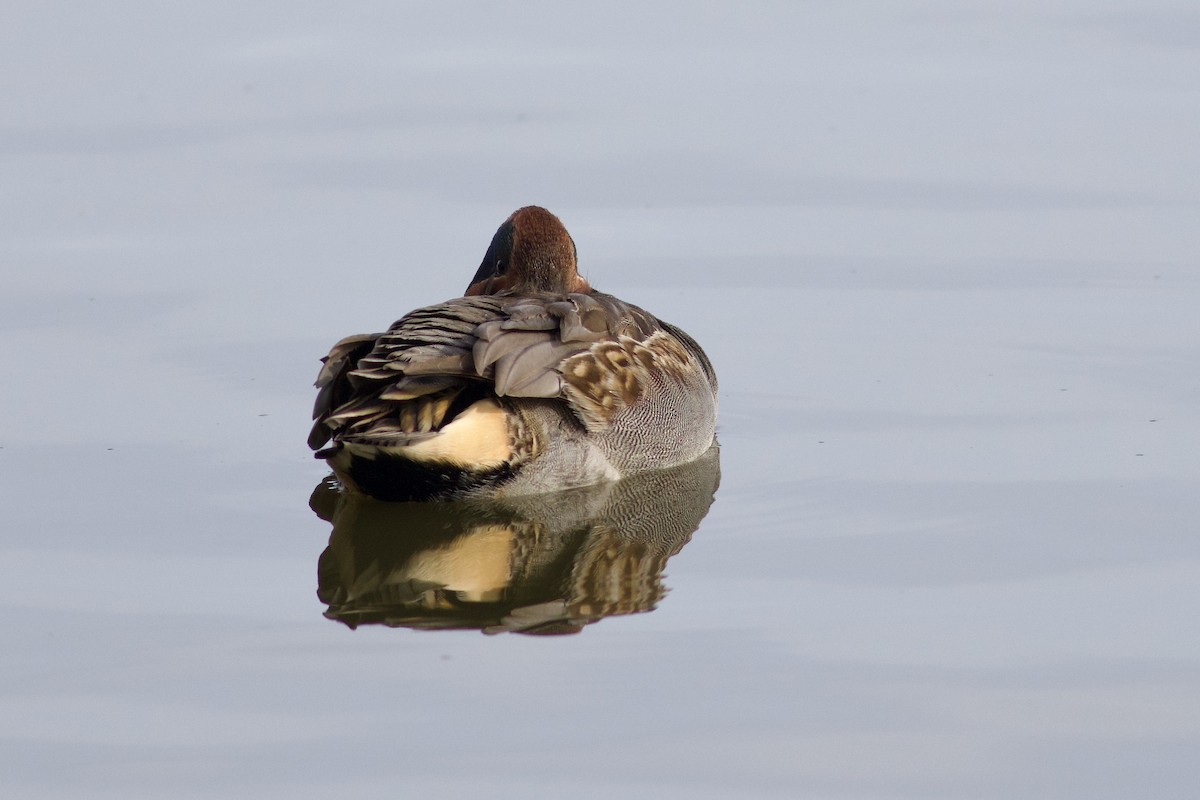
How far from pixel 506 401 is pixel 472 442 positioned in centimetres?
29

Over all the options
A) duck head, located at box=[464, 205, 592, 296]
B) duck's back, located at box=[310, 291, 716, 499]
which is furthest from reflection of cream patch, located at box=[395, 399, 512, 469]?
duck head, located at box=[464, 205, 592, 296]

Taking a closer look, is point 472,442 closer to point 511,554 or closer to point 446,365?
point 446,365

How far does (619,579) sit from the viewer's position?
29.5 feet

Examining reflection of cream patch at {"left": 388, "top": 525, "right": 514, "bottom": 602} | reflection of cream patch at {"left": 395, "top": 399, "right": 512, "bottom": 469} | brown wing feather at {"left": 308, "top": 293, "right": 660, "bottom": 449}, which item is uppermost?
brown wing feather at {"left": 308, "top": 293, "right": 660, "bottom": 449}

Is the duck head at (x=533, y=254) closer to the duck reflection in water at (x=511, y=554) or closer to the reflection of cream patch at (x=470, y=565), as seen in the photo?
the duck reflection in water at (x=511, y=554)

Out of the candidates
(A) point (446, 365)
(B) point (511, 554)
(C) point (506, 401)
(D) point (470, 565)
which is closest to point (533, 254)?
(C) point (506, 401)

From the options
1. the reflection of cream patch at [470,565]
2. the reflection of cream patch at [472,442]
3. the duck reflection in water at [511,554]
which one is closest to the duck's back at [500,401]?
the reflection of cream patch at [472,442]

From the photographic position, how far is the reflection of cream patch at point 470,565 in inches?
349

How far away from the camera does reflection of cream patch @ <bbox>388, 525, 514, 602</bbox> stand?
8.87 m

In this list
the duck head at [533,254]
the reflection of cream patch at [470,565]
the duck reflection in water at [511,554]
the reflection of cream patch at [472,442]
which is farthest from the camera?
the duck head at [533,254]

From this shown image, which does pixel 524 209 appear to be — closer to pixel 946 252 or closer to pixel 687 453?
pixel 687 453

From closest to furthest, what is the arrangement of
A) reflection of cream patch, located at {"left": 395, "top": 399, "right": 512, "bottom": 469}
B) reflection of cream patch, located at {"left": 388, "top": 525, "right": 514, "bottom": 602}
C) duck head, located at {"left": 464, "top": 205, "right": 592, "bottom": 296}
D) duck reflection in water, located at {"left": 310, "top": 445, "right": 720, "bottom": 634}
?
duck reflection in water, located at {"left": 310, "top": 445, "right": 720, "bottom": 634} < reflection of cream patch, located at {"left": 388, "top": 525, "right": 514, "bottom": 602} < reflection of cream patch, located at {"left": 395, "top": 399, "right": 512, "bottom": 469} < duck head, located at {"left": 464, "top": 205, "right": 592, "bottom": 296}

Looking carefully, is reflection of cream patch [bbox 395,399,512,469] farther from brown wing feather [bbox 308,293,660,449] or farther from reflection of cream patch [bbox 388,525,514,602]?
reflection of cream patch [bbox 388,525,514,602]

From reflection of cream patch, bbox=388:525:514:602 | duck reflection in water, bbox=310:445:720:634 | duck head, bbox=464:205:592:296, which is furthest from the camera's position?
duck head, bbox=464:205:592:296
